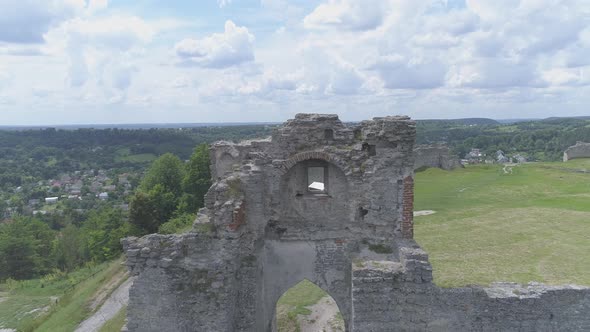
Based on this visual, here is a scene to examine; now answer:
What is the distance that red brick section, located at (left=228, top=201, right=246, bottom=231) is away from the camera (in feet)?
37.6

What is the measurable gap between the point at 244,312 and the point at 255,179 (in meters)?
3.84

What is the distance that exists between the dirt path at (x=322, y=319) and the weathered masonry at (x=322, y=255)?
317 centimetres

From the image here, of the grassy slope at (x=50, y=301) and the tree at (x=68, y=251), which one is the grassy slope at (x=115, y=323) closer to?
the grassy slope at (x=50, y=301)

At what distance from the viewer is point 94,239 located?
1569 inches

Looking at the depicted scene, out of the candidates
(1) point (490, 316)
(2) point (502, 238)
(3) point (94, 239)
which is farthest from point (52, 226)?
(1) point (490, 316)

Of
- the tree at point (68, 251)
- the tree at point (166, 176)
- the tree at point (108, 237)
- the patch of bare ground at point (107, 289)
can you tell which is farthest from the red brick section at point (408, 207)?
the tree at point (68, 251)

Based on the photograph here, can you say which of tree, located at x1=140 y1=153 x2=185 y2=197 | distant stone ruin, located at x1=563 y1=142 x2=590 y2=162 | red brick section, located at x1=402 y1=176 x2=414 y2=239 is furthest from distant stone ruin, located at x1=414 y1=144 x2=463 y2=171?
red brick section, located at x1=402 y1=176 x2=414 y2=239

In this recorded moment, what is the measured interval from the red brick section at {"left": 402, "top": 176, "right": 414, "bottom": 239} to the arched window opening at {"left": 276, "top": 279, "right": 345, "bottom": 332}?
5.53 m

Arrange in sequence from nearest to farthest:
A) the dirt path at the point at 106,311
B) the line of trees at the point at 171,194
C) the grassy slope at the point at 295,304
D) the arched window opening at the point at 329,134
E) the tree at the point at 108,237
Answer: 1. the arched window opening at the point at 329,134
2. the grassy slope at the point at 295,304
3. the dirt path at the point at 106,311
4. the line of trees at the point at 171,194
5. the tree at the point at 108,237

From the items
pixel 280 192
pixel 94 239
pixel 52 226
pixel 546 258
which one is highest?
pixel 280 192

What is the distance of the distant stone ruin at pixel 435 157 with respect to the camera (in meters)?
54.4

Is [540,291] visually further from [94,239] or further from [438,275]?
[94,239]

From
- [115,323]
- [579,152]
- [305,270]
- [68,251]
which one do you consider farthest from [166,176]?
[579,152]

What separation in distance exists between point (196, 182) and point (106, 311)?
16.3 metres
